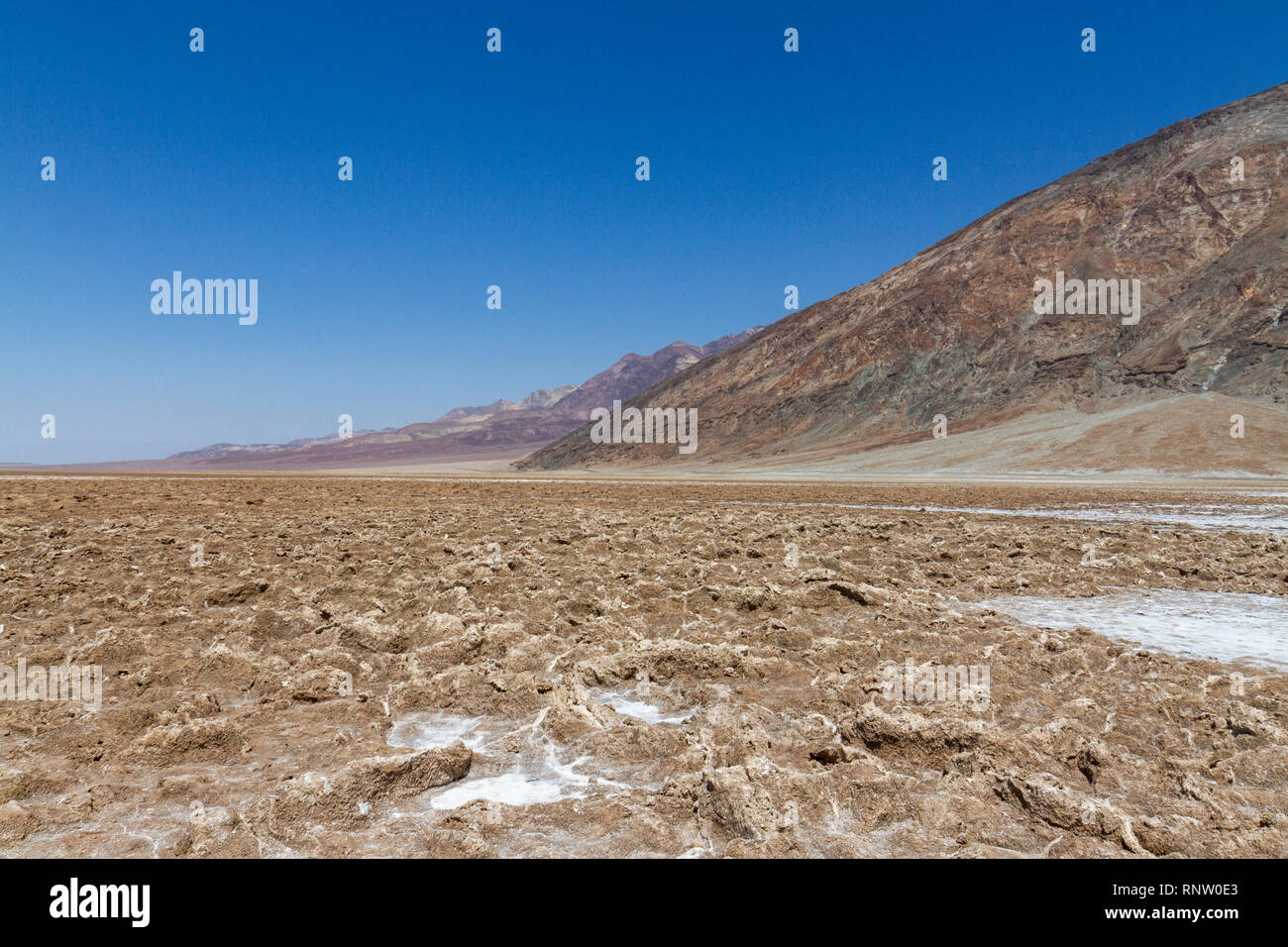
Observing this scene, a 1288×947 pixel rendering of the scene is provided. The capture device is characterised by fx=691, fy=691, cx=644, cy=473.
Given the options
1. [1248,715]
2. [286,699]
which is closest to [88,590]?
[286,699]

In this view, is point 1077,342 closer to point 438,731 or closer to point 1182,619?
point 1182,619

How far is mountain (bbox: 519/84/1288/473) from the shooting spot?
56.1 meters

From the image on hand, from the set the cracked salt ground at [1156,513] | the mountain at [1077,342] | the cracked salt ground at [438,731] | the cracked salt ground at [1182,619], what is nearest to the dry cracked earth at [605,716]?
the cracked salt ground at [438,731]

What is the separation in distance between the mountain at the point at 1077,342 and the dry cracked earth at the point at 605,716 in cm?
5152

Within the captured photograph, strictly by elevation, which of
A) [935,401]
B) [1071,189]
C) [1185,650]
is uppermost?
[1071,189]

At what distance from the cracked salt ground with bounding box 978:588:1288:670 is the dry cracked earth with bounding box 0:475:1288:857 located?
1.40 ft

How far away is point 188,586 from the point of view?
7.88 meters

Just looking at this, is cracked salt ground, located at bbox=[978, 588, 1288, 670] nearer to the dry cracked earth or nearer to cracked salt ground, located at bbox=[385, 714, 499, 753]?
the dry cracked earth

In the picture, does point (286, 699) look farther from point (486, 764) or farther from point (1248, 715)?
point (1248, 715)

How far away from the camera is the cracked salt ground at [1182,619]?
240 inches

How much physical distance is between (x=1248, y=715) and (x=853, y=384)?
87.9 m

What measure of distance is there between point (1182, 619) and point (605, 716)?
21.2 feet

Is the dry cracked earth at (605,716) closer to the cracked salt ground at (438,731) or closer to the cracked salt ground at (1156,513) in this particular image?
the cracked salt ground at (438,731)
